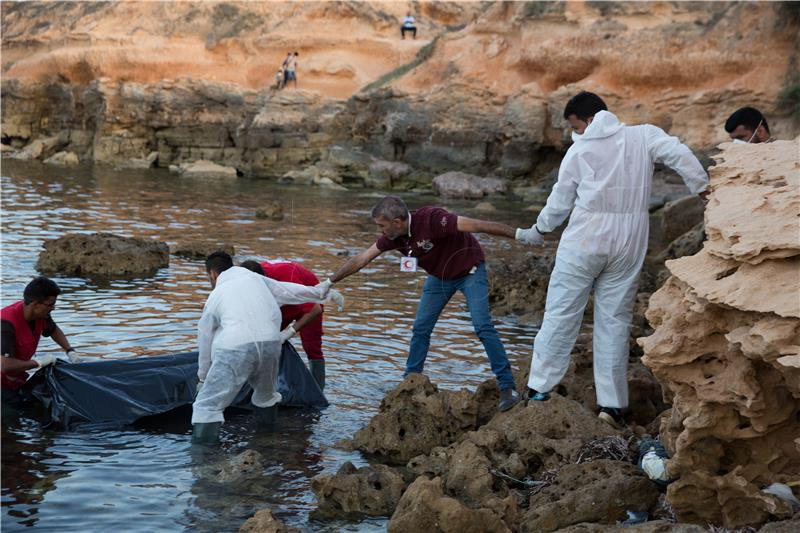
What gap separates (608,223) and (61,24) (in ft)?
163

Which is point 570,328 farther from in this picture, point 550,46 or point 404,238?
point 550,46

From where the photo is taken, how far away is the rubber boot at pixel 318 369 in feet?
27.5

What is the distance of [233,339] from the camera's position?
6.66m

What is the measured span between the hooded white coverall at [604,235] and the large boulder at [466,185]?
21957mm

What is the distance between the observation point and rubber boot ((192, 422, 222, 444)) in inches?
271

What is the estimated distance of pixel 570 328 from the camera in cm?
671

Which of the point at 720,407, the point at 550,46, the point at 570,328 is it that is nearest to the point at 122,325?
the point at 570,328

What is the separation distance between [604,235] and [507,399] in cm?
148

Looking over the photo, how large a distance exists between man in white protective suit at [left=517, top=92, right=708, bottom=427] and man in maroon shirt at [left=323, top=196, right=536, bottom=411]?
55 cm

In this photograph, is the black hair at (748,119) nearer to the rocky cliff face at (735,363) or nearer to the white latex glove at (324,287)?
the rocky cliff face at (735,363)

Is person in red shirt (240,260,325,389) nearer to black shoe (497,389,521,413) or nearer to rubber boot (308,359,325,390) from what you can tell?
rubber boot (308,359,325,390)

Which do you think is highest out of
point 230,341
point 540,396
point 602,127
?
point 602,127

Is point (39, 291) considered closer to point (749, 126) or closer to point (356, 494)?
point (356, 494)

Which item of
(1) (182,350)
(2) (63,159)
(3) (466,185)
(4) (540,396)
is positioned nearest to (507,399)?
(4) (540,396)
